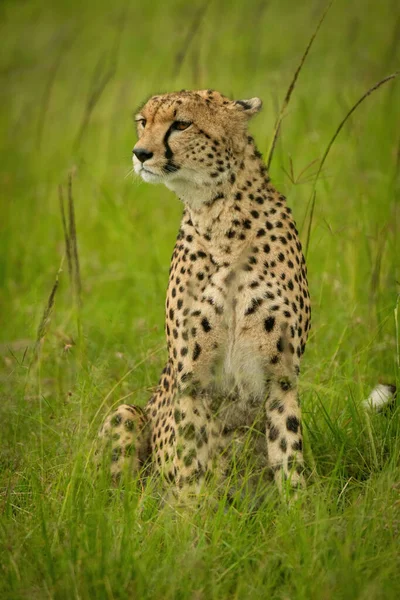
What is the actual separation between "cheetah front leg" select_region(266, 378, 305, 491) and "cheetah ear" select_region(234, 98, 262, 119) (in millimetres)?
790

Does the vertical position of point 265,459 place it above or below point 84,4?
below

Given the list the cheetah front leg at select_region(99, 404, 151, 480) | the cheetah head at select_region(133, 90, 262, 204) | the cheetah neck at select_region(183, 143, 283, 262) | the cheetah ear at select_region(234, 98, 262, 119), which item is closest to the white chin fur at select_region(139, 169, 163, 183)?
the cheetah head at select_region(133, 90, 262, 204)

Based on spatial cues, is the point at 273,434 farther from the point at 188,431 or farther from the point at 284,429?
the point at 188,431

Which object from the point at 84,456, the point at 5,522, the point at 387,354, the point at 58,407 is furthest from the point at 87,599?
the point at 387,354

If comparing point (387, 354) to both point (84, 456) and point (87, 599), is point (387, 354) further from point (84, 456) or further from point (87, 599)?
point (87, 599)

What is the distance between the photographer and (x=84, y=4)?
10.1 metres

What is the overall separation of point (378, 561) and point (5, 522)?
926 mm

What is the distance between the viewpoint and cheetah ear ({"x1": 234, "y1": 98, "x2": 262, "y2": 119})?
288 centimetres

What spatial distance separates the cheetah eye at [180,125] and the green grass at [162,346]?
0.41 m

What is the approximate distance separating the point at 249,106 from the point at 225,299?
1.96 ft

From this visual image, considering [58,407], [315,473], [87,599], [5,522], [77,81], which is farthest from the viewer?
[77,81]

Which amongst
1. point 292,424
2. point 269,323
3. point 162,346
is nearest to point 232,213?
point 269,323

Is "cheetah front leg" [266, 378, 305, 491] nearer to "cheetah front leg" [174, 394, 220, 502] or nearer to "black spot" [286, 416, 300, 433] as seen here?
"black spot" [286, 416, 300, 433]

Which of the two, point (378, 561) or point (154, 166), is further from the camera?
point (154, 166)
